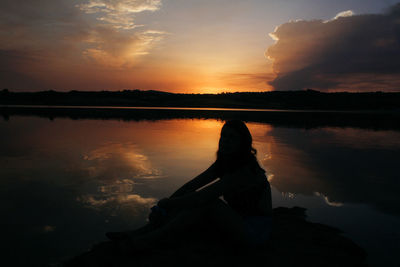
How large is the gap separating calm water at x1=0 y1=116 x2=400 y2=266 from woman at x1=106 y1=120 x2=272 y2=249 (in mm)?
954

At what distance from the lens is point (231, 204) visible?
291 centimetres

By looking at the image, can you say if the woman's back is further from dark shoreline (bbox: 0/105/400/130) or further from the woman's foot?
dark shoreline (bbox: 0/105/400/130)

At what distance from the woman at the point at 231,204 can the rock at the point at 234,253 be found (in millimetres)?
150

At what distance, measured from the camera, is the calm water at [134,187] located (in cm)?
326

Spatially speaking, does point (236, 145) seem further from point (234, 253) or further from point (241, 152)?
point (234, 253)

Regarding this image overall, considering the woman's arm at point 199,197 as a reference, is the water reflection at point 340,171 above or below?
below

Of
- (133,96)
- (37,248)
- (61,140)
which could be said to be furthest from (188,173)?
(133,96)

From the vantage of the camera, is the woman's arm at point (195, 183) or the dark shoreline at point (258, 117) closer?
the woman's arm at point (195, 183)

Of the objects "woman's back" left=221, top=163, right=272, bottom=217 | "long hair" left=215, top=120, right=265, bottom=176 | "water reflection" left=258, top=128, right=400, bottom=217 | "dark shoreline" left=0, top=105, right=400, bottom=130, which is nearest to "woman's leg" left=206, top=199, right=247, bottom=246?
"woman's back" left=221, top=163, right=272, bottom=217

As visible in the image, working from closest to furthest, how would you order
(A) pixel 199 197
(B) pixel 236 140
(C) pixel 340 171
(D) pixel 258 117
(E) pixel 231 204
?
(A) pixel 199 197 < (B) pixel 236 140 < (E) pixel 231 204 < (C) pixel 340 171 < (D) pixel 258 117

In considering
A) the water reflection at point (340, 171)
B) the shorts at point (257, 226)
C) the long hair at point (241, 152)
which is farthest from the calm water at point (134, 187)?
the long hair at point (241, 152)

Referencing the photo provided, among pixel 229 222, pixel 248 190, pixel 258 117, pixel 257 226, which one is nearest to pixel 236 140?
pixel 248 190

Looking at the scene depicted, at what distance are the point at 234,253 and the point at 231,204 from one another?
0.53 meters

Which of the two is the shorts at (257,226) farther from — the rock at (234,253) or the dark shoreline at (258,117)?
the dark shoreline at (258,117)
